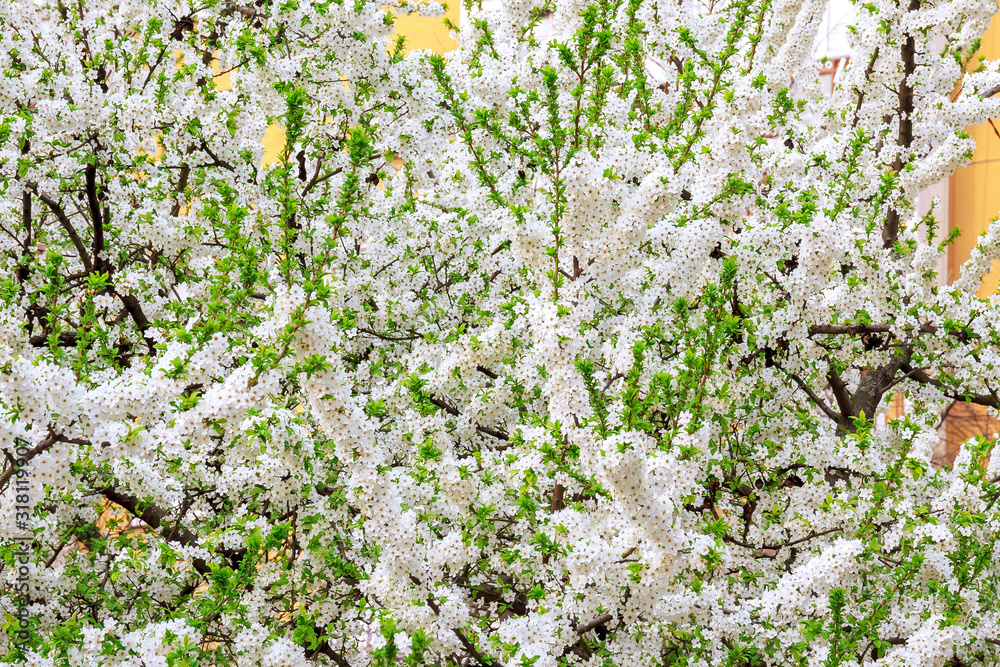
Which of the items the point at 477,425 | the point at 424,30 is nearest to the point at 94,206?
the point at 477,425

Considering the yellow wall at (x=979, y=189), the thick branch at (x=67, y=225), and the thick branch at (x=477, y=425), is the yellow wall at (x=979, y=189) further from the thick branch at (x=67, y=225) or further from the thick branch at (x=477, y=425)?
the thick branch at (x=67, y=225)

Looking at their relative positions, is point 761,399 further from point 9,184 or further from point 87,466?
point 9,184

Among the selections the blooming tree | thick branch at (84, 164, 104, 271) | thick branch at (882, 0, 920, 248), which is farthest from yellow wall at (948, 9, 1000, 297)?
thick branch at (84, 164, 104, 271)

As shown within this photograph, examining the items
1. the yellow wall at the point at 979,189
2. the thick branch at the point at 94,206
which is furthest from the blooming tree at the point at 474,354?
the yellow wall at the point at 979,189

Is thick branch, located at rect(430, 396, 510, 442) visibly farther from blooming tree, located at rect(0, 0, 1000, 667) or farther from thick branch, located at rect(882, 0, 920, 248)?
thick branch, located at rect(882, 0, 920, 248)

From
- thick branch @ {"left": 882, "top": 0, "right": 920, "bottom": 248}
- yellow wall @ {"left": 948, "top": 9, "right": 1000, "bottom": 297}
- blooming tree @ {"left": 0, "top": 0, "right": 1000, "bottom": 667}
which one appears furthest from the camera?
yellow wall @ {"left": 948, "top": 9, "right": 1000, "bottom": 297}

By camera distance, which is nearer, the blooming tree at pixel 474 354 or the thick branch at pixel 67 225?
the blooming tree at pixel 474 354

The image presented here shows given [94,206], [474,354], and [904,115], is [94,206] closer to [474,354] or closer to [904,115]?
[474,354]
